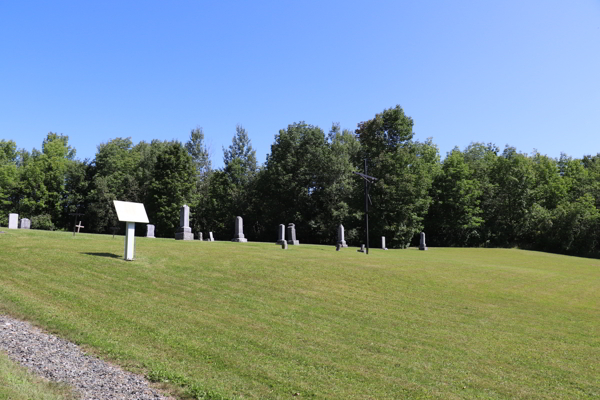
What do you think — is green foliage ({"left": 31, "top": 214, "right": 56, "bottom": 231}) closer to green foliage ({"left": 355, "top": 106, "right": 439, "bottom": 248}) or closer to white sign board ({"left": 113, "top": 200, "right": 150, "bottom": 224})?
green foliage ({"left": 355, "top": 106, "right": 439, "bottom": 248})

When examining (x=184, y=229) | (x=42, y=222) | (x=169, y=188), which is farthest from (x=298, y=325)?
(x=42, y=222)

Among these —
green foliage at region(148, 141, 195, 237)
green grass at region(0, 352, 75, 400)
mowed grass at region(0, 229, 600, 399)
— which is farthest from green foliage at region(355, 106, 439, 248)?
green grass at region(0, 352, 75, 400)

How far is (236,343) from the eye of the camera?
8.13m

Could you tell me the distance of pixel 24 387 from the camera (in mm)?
5086

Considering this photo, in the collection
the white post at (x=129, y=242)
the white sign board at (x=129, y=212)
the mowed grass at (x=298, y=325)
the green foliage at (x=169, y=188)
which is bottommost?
the mowed grass at (x=298, y=325)

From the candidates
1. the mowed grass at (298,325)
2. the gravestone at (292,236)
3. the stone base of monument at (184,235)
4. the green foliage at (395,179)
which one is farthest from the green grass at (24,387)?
the green foliage at (395,179)

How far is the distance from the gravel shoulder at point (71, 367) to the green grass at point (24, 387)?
→ 0.16 m

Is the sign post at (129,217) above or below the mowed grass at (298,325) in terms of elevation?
above

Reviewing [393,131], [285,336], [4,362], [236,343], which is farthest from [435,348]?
[393,131]

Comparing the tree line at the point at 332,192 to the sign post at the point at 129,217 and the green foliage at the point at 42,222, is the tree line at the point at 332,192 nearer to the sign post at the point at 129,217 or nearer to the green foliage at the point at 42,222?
the green foliage at the point at 42,222

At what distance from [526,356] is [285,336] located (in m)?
5.27

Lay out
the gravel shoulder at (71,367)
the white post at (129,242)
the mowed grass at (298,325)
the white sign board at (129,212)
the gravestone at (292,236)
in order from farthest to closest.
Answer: the gravestone at (292,236)
the white post at (129,242)
the white sign board at (129,212)
the mowed grass at (298,325)
the gravel shoulder at (71,367)

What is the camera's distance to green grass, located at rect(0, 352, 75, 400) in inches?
190

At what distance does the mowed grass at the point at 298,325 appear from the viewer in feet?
22.3
